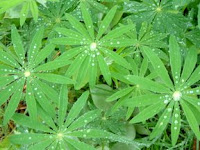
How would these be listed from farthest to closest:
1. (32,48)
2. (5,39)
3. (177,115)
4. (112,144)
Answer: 1. (5,39)
2. (112,144)
3. (32,48)
4. (177,115)

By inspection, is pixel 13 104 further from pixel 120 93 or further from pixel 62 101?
pixel 120 93

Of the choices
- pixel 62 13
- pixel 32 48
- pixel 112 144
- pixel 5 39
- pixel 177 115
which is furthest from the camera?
pixel 5 39

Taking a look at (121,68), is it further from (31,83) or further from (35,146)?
(35,146)

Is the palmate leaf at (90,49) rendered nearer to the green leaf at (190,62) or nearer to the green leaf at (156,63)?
the green leaf at (156,63)

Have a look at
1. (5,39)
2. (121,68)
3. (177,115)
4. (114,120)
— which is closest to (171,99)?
(177,115)

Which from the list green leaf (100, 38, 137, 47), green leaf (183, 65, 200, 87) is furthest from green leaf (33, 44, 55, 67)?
green leaf (183, 65, 200, 87)

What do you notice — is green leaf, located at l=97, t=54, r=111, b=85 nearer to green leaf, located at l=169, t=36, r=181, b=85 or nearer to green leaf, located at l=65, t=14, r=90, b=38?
green leaf, located at l=65, t=14, r=90, b=38

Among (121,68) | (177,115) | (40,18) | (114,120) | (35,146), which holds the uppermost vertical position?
(40,18)

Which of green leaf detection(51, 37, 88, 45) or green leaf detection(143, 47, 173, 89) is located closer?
green leaf detection(143, 47, 173, 89)
